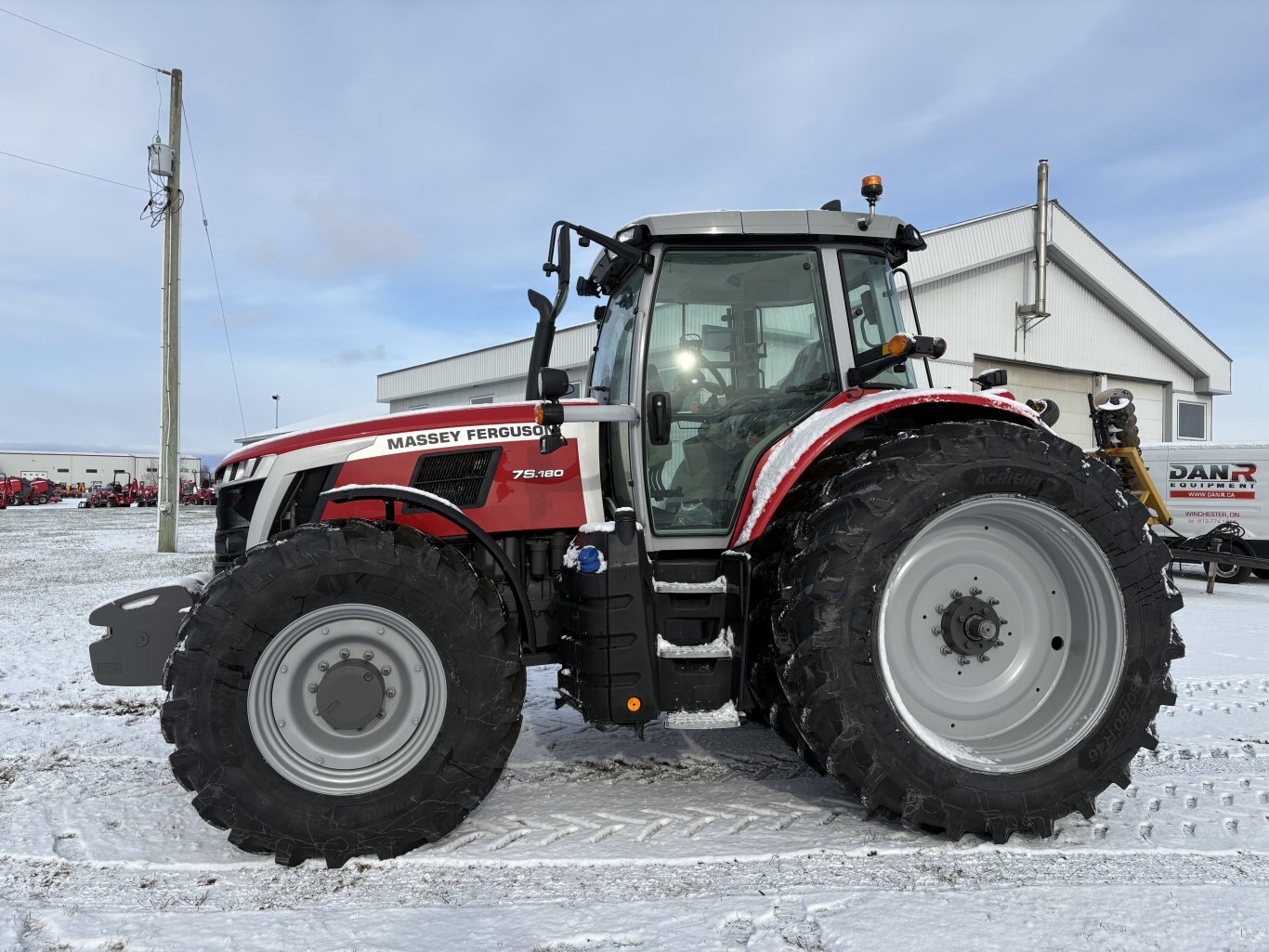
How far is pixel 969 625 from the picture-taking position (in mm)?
2883

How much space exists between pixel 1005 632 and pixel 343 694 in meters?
2.36

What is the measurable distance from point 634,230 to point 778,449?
1.04m

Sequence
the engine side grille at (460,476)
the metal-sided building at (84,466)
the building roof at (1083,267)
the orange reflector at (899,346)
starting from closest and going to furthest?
1. the orange reflector at (899,346)
2. the engine side grille at (460,476)
3. the building roof at (1083,267)
4. the metal-sided building at (84,466)

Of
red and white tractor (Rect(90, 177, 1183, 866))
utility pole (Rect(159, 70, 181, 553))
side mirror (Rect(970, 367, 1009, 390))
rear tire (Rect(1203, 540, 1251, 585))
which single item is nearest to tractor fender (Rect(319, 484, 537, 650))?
red and white tractor (Rect(90, 177, 1183, 866))

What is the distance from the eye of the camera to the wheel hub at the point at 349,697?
2.61 meters

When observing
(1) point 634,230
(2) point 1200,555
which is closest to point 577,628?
(1) point 634,230

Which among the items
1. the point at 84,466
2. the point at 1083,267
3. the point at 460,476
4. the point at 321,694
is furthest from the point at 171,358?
the point at 84,466

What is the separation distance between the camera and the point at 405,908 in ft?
7.50

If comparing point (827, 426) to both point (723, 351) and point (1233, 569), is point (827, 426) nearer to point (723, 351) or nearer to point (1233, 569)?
point (723, 351)

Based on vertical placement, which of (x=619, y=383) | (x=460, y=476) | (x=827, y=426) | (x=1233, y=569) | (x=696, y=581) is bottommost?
(x=1233, y=569)

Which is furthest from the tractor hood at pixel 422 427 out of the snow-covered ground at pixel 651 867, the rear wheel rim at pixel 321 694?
the snow-covered ground at pixel 651 867

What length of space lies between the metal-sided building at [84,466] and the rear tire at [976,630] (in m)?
57.9

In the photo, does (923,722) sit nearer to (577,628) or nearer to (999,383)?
(577,628)

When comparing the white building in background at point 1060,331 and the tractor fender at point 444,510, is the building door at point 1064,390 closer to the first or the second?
the white building in background at point 1060,331
